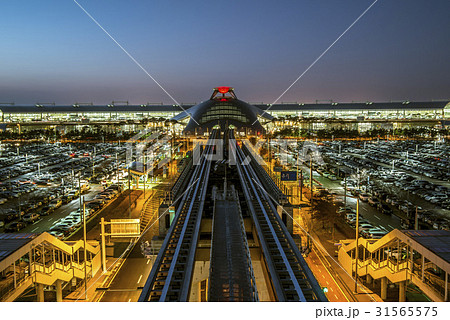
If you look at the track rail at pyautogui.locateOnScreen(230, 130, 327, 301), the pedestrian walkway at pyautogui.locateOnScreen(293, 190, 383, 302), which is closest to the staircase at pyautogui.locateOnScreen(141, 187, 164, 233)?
the track rail at pyautogui.locateOnScreen(230, 130, 327, 301)

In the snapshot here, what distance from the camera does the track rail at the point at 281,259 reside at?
8.09 m

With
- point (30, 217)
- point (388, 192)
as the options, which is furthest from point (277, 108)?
point (30, 217)

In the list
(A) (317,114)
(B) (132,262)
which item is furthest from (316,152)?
(A) (317,114)

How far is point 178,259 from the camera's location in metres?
10.1

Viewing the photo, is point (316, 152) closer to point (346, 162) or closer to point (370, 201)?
point (346, 162)

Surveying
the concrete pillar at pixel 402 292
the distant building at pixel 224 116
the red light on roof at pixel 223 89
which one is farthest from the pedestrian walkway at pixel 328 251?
the red light on roof at pixel 223 89

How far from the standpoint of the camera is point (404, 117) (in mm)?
103500

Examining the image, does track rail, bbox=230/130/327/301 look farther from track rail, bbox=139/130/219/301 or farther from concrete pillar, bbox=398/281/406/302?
concrete pillar, bbox=398/281/406/302

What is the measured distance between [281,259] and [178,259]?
3.07 metres

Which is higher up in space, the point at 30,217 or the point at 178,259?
the point at 178,259

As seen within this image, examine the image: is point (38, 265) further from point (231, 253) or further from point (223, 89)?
point (223, 89)

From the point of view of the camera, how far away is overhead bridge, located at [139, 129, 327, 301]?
7.93 meters

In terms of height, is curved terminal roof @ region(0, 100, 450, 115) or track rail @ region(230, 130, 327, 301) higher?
curved terminal roof @ region(0, 100, 450, 115)

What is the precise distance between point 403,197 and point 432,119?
85491mm
